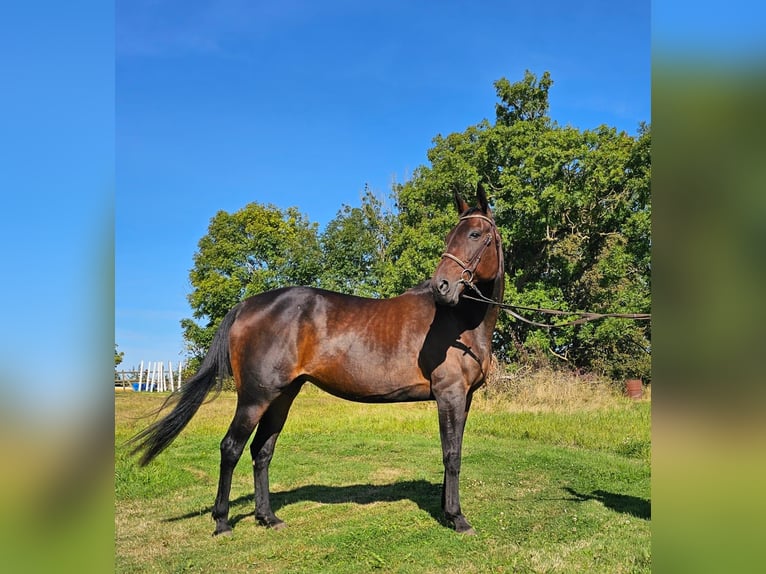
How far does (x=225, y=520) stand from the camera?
5.14m

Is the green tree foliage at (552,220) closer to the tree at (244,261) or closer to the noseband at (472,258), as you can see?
the tree at (244,261)

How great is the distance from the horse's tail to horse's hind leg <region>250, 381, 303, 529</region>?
2.07 ft

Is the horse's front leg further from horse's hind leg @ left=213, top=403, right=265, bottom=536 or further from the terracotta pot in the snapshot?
the terracotta pot

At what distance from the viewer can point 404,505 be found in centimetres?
597

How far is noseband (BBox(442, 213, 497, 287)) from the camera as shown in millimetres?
4781

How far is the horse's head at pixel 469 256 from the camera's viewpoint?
4652 mm

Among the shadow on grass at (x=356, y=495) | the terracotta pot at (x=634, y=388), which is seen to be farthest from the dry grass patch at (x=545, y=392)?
the shadow on grass at (x=356, y=495)

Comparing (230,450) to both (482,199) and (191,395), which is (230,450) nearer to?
(191,395)

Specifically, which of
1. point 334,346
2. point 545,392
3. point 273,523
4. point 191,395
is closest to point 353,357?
point 334,346

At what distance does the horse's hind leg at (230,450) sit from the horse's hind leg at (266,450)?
0.94 ft

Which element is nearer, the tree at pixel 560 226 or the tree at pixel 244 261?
the tree at pixel 560 226
